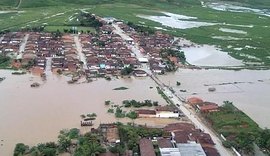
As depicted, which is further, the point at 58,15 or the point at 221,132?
the point at 58,15

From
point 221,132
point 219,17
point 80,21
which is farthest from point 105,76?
point 219,17

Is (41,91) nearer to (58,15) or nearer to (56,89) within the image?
(56,89)

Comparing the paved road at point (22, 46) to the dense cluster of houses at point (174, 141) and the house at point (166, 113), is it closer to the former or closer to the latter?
the house at point (166, 113)

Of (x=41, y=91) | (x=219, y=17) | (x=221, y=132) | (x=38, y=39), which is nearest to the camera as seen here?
(x=221, y=132)

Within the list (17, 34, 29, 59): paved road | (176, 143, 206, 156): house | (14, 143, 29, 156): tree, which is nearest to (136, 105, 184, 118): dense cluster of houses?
(176, 143, 206, 156): house

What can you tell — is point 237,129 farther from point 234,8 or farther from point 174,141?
point 234,8

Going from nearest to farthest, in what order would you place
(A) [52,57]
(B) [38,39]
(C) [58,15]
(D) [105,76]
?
(D) [105,76]
(A) [52,57]
(B) [38,39]
(C) [58,15]

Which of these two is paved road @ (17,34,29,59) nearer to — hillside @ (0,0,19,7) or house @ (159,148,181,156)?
hillside @ (0,0,19,7)
